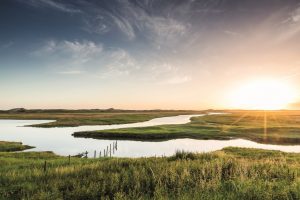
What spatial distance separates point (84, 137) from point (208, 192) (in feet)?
184

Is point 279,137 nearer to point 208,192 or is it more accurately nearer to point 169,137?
point 169,137

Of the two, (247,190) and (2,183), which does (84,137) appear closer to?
(2,183)

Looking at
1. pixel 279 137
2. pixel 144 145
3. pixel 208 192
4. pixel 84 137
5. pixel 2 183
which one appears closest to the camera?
pixel 208 192

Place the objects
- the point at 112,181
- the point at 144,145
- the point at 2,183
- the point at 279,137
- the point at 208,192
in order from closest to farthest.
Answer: the point at 208,192, the point at 112,181, the point at 2,183, the point at 144,145, the point at 279,137

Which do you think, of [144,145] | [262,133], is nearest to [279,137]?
[262,133]

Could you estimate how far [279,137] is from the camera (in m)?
56.7

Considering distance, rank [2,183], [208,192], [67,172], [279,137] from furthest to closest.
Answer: [279,137] < [67,172] < [2,183] < [208,192]

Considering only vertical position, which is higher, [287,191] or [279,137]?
[287,191]

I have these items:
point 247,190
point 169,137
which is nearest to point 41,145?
point 169,137

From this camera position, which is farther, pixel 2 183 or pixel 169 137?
pixel 169 137

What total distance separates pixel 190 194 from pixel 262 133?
198 feet

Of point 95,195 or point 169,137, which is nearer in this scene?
point 95,195

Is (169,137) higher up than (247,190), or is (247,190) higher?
(247,190)

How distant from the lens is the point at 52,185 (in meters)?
10.3
